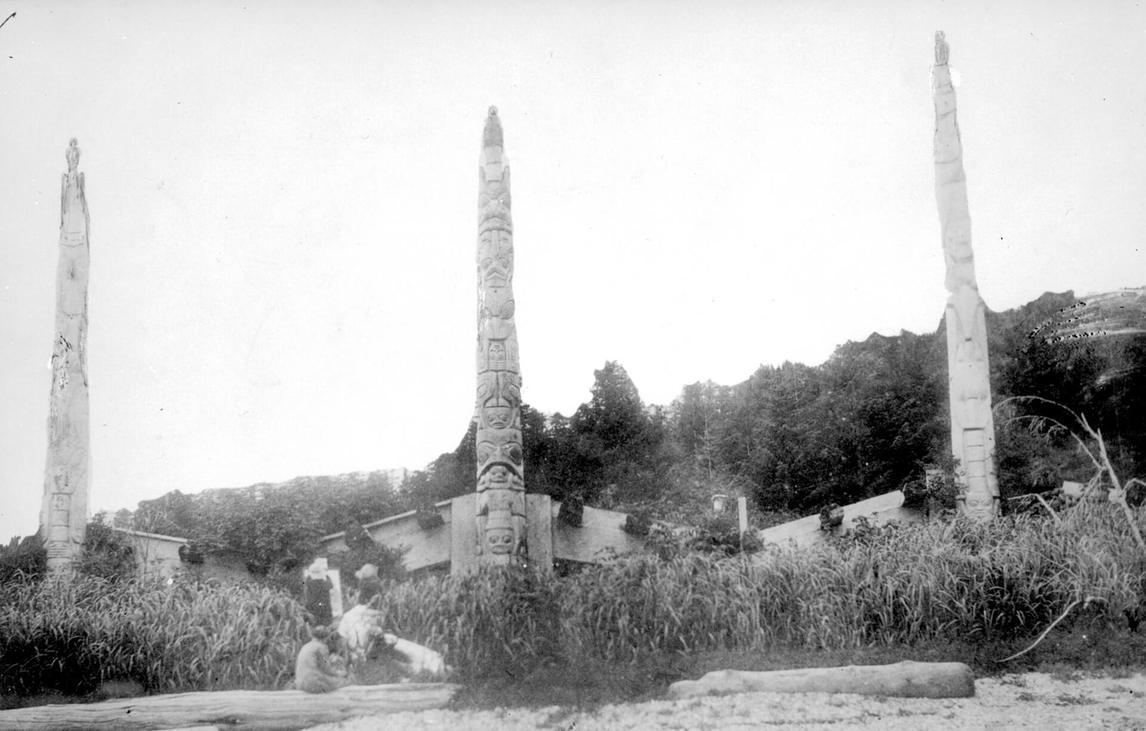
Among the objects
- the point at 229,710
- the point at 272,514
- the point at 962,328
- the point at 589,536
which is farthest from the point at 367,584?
the point at 962,328

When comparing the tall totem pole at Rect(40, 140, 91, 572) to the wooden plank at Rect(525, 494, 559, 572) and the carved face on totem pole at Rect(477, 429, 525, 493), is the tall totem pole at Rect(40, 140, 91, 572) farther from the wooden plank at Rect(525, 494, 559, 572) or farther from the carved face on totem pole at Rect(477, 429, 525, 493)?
the wooden plank at Rect(525, 494, 559, 572)

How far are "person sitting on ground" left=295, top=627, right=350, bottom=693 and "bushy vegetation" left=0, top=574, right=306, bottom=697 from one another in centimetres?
38

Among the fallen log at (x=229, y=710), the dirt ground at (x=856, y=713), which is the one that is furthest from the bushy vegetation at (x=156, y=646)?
the dirt ground at (x=856, y=713)

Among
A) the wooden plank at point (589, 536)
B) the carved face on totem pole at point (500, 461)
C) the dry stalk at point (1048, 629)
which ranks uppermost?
the carved face on totem pole at point (500, 461)

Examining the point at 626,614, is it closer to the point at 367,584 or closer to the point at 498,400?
the point at 367,584

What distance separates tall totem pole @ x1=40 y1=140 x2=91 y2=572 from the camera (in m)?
10.7

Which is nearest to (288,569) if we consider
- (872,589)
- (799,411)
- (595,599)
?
(595,599)

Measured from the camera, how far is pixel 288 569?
9406mm

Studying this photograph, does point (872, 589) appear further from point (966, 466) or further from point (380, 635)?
point (380, 635)

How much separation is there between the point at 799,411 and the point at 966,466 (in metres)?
5.71

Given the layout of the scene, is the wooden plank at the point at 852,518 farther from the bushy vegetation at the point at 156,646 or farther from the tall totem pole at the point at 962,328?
the bushy vegetation at the point at 156,646

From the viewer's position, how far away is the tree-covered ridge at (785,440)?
1153 centimetres

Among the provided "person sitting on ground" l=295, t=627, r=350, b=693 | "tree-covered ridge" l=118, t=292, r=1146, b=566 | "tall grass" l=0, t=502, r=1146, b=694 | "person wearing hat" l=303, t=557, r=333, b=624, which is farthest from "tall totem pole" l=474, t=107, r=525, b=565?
"tree-covered ridge" l=118, t=292, r=1146, b=566

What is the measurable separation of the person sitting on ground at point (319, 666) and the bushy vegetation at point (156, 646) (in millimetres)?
377
